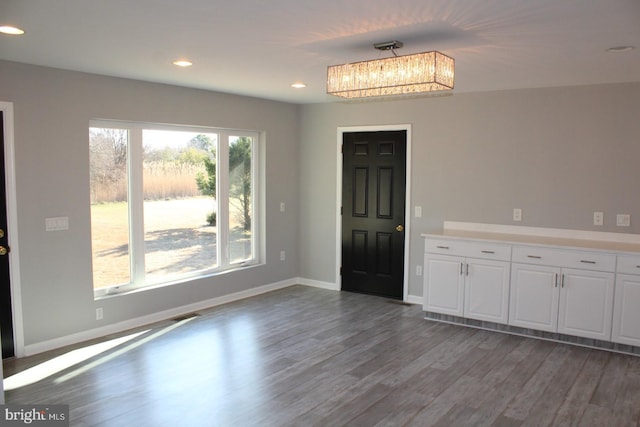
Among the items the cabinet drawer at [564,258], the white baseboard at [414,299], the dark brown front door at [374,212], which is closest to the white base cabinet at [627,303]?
the cabinet drawer at [564,258]

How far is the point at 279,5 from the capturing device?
2.54 m

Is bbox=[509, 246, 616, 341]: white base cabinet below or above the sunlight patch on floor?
above

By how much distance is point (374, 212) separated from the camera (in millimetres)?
6262

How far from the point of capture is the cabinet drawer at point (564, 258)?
4375 millimetres

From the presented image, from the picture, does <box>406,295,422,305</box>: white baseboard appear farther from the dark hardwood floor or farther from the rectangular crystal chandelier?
the rectangular crystal chandelier

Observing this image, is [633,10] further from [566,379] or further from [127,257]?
[127,257]

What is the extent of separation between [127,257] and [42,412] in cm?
201

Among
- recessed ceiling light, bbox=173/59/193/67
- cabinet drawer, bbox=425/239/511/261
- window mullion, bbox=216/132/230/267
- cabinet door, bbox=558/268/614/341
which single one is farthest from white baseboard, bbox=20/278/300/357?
cabinet door, bbox=558/268/614/341

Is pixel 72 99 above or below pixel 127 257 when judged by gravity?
above

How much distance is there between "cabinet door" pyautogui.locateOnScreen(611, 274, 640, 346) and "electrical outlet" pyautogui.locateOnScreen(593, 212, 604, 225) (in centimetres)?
71

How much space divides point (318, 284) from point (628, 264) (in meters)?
3.67

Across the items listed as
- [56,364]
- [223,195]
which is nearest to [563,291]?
[223,195]

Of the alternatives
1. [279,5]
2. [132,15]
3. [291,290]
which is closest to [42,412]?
[132,15]

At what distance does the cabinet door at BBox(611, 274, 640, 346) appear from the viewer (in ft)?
14.0
